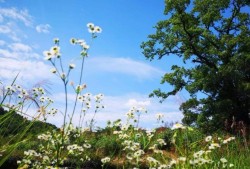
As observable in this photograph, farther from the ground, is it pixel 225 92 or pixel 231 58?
pixel 231 58

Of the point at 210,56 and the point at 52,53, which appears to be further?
the point at 210,56

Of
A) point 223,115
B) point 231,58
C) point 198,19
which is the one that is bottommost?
point 223,115

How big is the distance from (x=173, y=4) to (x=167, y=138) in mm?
10646

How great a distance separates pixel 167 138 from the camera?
53.8 feet

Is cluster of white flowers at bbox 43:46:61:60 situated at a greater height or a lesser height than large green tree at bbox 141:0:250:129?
lesser

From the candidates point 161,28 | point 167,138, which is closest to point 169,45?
point 161,28

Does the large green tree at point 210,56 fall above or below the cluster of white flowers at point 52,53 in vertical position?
above

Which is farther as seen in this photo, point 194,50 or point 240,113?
point 194,50

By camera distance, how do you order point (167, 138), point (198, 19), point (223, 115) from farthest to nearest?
point (198, 19) < point (223, 115) < point (167, 138)

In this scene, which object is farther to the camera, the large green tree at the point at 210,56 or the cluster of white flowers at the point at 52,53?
the large green tree at the point at 210,56

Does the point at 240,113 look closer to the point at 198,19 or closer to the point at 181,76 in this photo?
the point at 181,76

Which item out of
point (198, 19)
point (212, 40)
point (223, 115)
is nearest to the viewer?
point (223, 115)

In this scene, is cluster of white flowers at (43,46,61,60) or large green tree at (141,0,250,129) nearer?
cluster of white flowers at (43,46,61,60)

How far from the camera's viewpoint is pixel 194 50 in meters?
24.2
